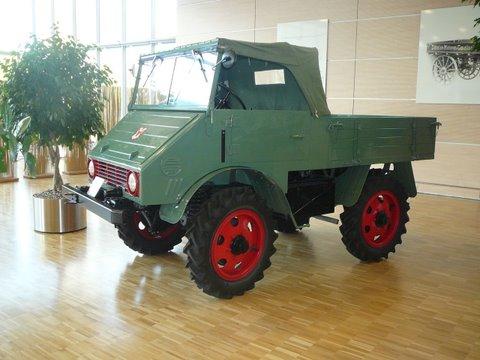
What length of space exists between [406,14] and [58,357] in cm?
721

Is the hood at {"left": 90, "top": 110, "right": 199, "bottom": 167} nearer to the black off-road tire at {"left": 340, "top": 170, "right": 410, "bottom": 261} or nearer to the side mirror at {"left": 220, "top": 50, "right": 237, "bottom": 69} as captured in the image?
the side mirror at {"left": 220, "top": 50, "right": 237, "bottom": 69}

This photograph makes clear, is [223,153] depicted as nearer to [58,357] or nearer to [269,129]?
[269,129]

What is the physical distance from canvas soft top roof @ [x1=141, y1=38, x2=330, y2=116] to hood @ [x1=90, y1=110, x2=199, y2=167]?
1.84 ft

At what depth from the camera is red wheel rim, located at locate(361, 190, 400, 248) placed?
14.7ft

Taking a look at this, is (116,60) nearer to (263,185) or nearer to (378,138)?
(378,138)

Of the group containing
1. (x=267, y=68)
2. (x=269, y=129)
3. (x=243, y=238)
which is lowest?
(x=243, y=238)

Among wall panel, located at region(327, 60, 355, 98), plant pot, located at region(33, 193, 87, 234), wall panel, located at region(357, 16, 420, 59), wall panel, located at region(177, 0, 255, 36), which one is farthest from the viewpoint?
wall panel, located at region(177, 0, 255, 36)

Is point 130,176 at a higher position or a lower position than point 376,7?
lower

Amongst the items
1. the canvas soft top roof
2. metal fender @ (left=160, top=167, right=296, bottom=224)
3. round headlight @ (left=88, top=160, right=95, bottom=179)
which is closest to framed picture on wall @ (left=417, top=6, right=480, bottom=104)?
the canvas soft top roof

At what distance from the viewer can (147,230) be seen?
449 centimetres

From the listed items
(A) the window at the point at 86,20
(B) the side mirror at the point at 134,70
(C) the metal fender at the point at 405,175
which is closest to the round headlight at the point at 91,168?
(B) the side mirror at the point at 134,70

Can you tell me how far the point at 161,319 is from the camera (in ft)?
10.6

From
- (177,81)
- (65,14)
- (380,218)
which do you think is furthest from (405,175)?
(65,14)

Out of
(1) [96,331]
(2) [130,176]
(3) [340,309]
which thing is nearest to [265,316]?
(3) [340,309]
